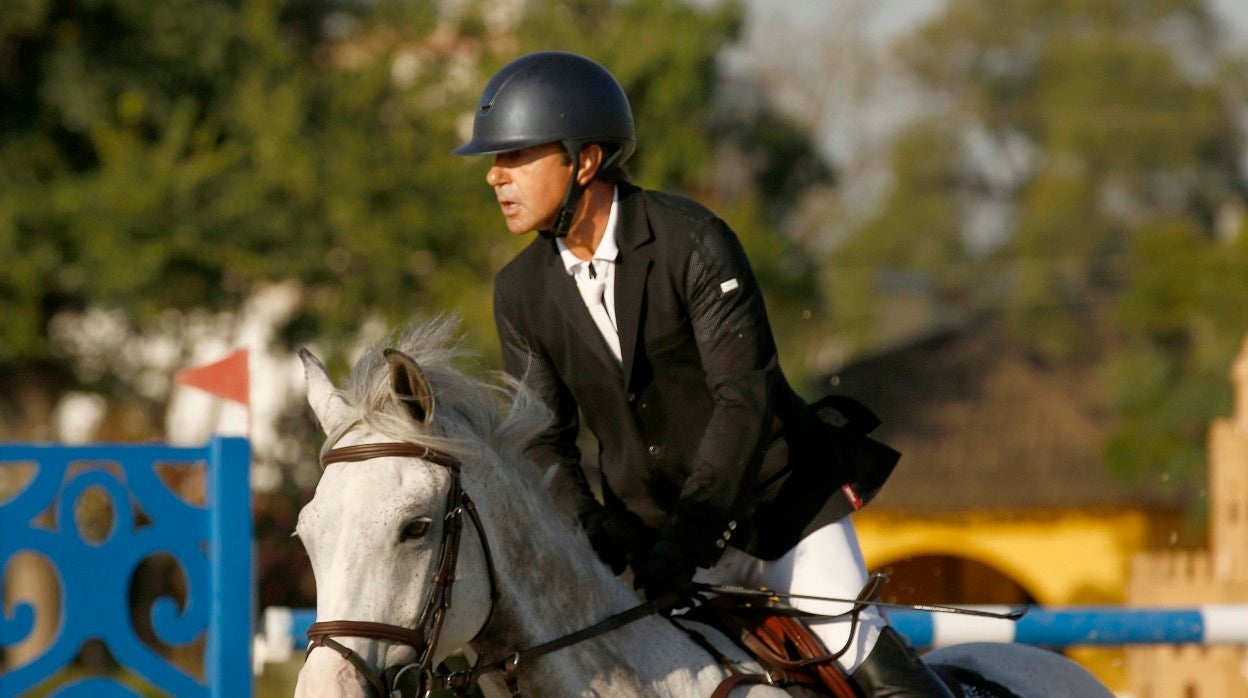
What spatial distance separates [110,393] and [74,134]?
10.1ft

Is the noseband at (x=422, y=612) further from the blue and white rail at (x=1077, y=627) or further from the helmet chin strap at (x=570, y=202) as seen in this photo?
the blue and white rail at (x=1077, y=627)

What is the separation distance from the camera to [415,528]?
2.93m

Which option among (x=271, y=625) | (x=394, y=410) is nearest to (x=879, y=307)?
(x=271, y=625)

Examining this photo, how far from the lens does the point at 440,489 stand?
→ 9.80 feet

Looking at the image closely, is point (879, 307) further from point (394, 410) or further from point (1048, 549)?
point (394, 410)

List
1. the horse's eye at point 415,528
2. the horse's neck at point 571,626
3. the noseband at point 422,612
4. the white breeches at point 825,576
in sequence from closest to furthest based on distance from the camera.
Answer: the noseband at point 422,612, the horse's eye at point 415,528, the horse's neck at point 571,626, the white breeches at point 825,576

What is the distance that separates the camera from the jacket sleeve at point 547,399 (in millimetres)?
3629

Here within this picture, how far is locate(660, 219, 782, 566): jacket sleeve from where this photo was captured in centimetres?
337

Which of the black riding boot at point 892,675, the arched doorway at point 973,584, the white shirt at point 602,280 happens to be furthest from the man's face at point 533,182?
the arched doorway at point 973,584

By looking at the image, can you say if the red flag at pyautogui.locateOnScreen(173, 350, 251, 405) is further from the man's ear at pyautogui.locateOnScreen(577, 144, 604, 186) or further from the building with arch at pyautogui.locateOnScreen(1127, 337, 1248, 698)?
the building with arch at pyautogui.locateOnScreen(1127, 337, 1248, 698)

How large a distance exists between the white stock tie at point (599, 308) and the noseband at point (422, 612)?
683mm

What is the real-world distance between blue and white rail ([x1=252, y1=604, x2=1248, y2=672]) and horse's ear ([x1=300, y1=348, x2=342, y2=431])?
256cm

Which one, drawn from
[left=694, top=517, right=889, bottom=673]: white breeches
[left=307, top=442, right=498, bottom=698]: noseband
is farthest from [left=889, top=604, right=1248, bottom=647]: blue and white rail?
[left=307, top=442, right=498, bottom=698]: noseband

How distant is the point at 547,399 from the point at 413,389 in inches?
28.5
